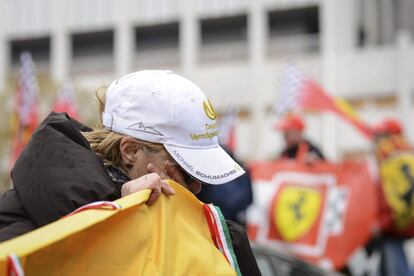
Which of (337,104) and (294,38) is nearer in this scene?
(337,104)

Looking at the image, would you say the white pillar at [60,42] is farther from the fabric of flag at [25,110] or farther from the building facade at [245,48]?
the fabric of flag at [25,110]

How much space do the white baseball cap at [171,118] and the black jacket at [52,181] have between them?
15 cm

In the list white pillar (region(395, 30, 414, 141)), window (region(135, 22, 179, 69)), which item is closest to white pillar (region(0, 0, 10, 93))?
window (region(135, 22, 179, 69))

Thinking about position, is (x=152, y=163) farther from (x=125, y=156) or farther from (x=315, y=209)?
(x=315, y=209)

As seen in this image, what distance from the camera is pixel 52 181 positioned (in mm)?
1951

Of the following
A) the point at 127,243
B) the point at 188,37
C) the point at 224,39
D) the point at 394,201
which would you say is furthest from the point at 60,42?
the point at 127,243

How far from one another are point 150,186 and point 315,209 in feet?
20.9

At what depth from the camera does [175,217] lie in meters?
2.06

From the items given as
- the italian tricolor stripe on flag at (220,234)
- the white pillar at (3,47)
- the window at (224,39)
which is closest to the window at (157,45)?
the window at (224,39)

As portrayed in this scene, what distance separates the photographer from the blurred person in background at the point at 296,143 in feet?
27.0

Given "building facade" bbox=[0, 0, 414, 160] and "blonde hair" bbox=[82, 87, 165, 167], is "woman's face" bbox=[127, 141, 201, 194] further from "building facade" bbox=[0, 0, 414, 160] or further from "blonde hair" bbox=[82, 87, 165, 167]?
"building facade" bbox=[0, 0, 414, 160]

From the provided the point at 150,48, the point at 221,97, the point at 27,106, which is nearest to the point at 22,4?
the point at 150,48

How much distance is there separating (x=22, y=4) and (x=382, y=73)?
16485mm

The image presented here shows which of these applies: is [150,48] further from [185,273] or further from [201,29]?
[185,273]
